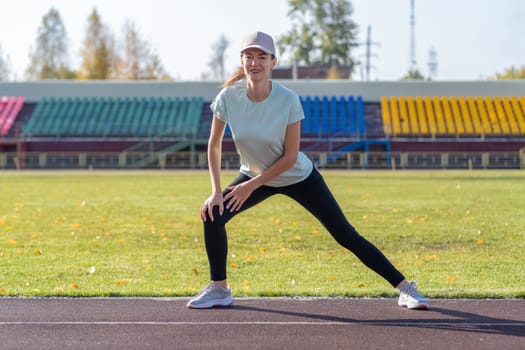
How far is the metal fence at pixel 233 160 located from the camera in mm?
46875

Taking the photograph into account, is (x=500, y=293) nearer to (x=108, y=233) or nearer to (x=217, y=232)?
(x=217, y=232)

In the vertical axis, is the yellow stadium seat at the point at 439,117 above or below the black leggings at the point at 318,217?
above

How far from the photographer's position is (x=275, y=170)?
711 cm

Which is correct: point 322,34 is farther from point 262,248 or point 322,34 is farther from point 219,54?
point 262,248

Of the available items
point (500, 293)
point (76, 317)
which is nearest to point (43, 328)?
point (76, 317)

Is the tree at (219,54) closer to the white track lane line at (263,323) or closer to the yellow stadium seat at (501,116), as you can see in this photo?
the yellow stadium seat at (501,116)

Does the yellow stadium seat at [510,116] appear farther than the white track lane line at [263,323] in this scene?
Yes

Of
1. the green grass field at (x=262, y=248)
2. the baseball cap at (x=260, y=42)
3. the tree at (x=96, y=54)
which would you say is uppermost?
the tree at (x=96, y=54)

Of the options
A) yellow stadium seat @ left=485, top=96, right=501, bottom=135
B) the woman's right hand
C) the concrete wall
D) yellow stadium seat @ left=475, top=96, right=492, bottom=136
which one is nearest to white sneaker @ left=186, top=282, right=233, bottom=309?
the woman's right hand

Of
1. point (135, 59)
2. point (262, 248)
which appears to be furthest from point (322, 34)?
point (262, 248)

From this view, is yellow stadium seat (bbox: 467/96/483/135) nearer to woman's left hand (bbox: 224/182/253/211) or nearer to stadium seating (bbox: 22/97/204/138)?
stadium seating (bbox: 22/97/204/138)

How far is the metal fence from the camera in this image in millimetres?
46875

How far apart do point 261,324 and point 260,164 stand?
1.24 meters

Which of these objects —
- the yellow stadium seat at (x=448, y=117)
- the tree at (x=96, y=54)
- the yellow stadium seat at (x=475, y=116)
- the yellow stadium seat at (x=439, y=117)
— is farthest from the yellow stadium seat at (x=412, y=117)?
the tree at (x=96, y=54)
